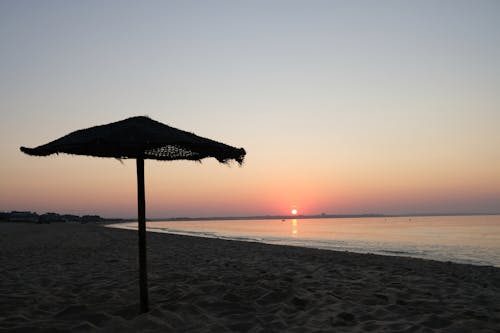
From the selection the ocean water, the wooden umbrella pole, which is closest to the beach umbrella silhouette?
the wooden umbrella pole

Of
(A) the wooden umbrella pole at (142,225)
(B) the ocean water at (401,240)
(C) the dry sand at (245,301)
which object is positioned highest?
(A) the wooden umbrella pole at (142,225)

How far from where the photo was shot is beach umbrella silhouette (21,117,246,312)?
4.72m

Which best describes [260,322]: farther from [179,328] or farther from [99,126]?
[99,126]

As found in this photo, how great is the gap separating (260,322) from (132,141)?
2.74 meters

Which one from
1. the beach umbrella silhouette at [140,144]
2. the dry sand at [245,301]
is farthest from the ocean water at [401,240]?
the beach umbrella silhouette at [140,144]

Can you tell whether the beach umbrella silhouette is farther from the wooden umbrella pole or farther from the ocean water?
the ocean water

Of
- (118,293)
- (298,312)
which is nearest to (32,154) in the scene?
(118,293)

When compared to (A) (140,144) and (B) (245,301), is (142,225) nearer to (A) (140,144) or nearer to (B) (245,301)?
(A) (140,144)

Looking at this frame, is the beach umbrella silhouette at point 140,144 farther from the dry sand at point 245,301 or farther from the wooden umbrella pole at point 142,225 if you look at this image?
the dry sand at point 245,301

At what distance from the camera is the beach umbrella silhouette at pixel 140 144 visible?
4.72m

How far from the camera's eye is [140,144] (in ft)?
15.3

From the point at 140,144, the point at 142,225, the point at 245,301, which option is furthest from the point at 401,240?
the point at 140,144

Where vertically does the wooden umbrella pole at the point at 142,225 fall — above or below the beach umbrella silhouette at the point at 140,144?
below

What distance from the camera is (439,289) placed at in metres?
7.08
